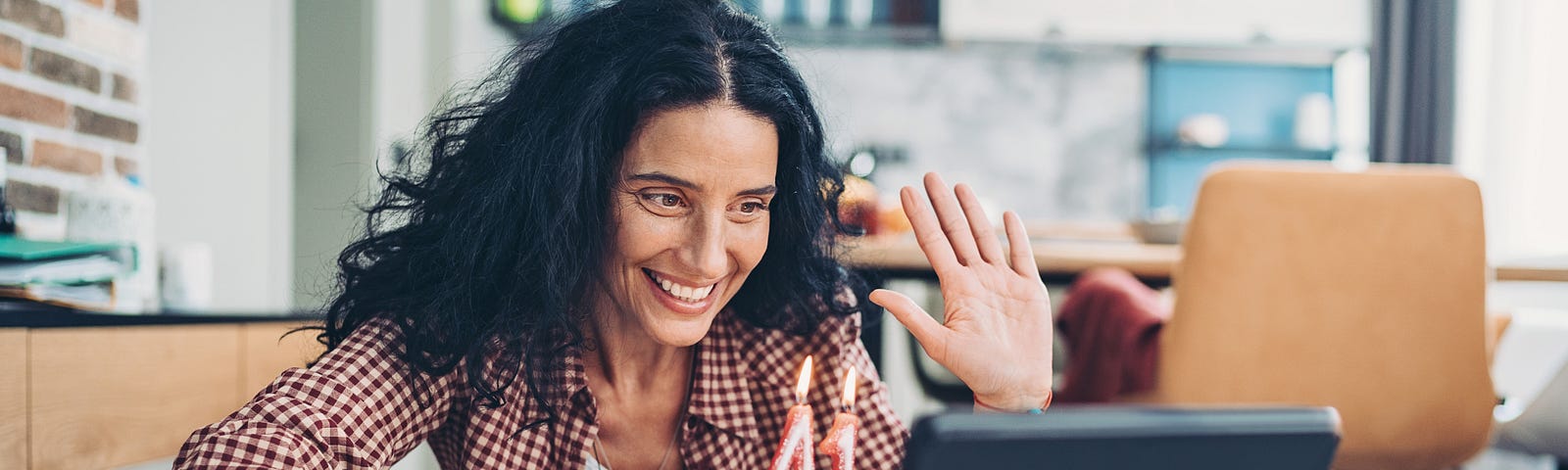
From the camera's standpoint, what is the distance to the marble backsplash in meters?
4.97

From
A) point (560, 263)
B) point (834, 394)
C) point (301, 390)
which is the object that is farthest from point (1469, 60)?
point (301, 390)

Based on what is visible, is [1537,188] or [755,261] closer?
[755,261]

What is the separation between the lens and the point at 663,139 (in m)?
1.07

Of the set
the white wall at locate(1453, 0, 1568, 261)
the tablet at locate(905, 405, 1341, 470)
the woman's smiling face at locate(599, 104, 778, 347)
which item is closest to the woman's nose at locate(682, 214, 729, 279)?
the woman's smiling face at locate(599, 104, 778, 347)

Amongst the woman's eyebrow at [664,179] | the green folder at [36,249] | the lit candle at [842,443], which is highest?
the woman's eyebrow at [664,179]

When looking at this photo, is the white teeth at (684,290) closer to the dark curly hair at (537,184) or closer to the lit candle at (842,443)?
the dark curly hair at (537,184)

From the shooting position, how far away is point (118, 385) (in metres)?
1.55

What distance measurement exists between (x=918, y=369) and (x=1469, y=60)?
244 cm

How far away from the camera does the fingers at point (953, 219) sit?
40.6 inches

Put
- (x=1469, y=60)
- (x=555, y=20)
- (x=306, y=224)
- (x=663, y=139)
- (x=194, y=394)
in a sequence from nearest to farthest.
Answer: (x=663, y=139) → (x=555, y=20) → (x=194, y=394) → (x=306, y=224) → (x=1469, y=60)

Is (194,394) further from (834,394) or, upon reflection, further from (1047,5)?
(1047,5)

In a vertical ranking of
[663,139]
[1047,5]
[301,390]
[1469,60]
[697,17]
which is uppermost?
[1047,5]

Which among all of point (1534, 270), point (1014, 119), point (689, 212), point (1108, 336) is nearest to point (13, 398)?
point (689, 212)

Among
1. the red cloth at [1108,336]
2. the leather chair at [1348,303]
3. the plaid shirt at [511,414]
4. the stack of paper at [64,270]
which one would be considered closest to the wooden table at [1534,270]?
the leather chair at [1348,303]
